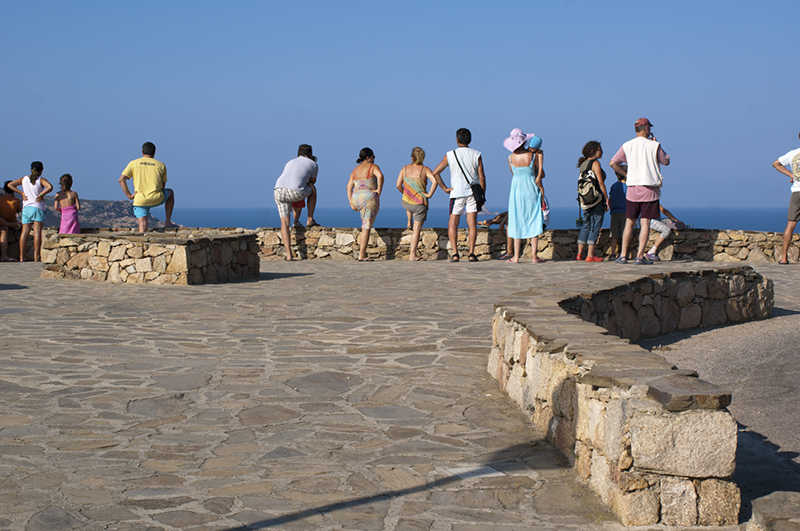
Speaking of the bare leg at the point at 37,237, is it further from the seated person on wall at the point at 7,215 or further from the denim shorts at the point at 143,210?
the denim shorts at the point at 143,210

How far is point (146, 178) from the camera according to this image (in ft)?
39.9

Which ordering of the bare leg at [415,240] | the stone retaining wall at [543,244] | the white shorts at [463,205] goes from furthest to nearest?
the stone retaining wall at [543,244], the bare leg at [415,240], the white shorts at [463,205]

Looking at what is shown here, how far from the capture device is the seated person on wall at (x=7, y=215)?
44.7ft

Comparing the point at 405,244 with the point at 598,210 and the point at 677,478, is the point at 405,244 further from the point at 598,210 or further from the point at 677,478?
the point at 677,478

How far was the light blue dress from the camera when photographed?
11.6 metres

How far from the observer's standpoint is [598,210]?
37.6 feet

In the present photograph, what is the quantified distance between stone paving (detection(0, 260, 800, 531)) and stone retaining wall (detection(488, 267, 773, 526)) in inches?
5.1

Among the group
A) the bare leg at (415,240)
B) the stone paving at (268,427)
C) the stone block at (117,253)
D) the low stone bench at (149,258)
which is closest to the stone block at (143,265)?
the low stone bench at (149,258)

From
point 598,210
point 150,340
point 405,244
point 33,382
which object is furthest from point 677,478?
point 405,244

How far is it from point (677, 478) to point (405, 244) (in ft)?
36.0

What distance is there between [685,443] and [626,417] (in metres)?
0.20

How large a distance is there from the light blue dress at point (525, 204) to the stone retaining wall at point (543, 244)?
4.44ft

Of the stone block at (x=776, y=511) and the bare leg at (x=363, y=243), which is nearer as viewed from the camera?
the stone block at (x=776, y=511)

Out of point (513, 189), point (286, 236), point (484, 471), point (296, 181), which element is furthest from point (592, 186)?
point (484, 471)
